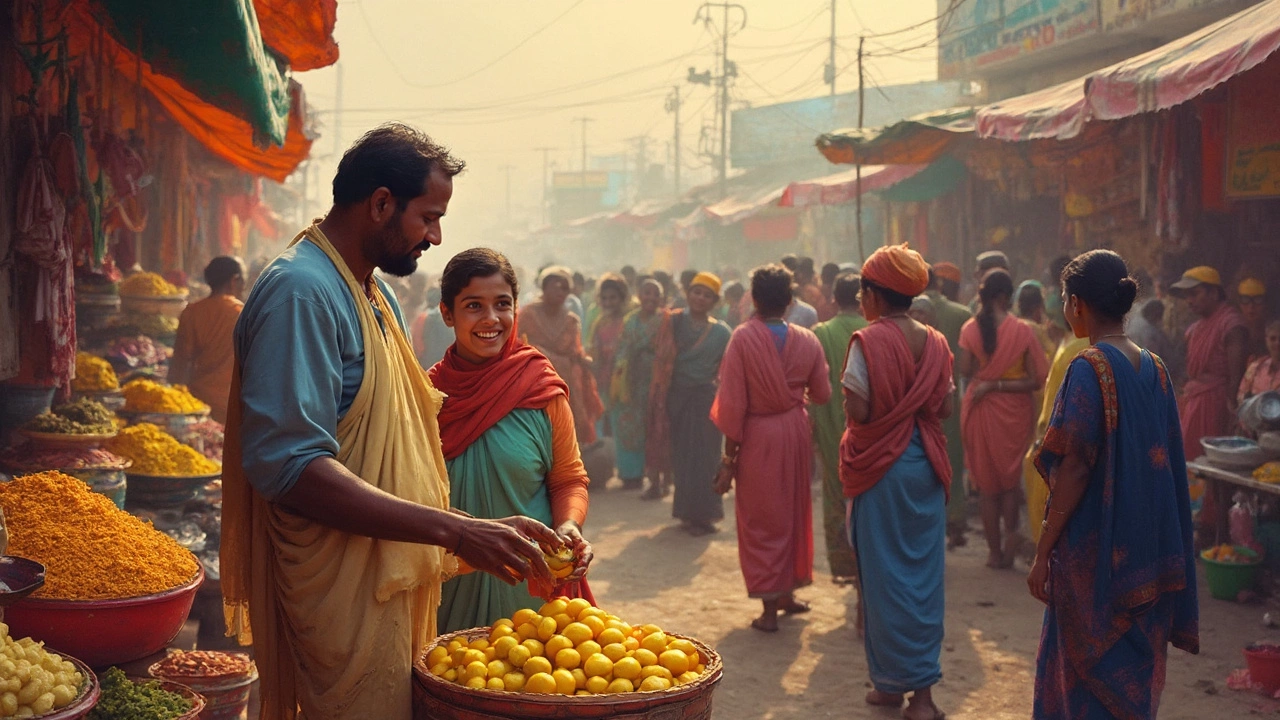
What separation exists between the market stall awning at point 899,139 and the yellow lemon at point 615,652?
9760mm

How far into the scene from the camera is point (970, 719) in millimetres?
5750

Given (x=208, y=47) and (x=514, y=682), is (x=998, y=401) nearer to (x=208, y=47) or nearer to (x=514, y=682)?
(x=208, y=47)

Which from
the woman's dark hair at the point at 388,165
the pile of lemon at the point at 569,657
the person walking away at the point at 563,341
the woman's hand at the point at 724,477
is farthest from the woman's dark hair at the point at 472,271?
the person walking away at the point at 563,341

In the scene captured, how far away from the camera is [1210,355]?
8.71 metres

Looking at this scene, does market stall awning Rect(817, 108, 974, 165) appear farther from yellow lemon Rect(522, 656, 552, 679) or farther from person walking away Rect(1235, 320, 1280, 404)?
yellow lemon Rect(522, 656, 552, 679)

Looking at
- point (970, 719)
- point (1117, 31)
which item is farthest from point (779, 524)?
point (1117, 31)

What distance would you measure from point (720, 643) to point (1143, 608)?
331cm

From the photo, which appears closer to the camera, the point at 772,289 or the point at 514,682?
the point at 514,682

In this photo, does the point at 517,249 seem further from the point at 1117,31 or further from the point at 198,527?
the point at 198,527

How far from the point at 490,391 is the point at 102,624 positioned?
178 centimetres

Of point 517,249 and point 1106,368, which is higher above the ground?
point 517,249

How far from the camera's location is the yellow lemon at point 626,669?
2727mm

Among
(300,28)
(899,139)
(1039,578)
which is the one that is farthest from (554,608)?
(899,139)

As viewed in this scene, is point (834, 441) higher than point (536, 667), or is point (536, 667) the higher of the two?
point (834, 441)
